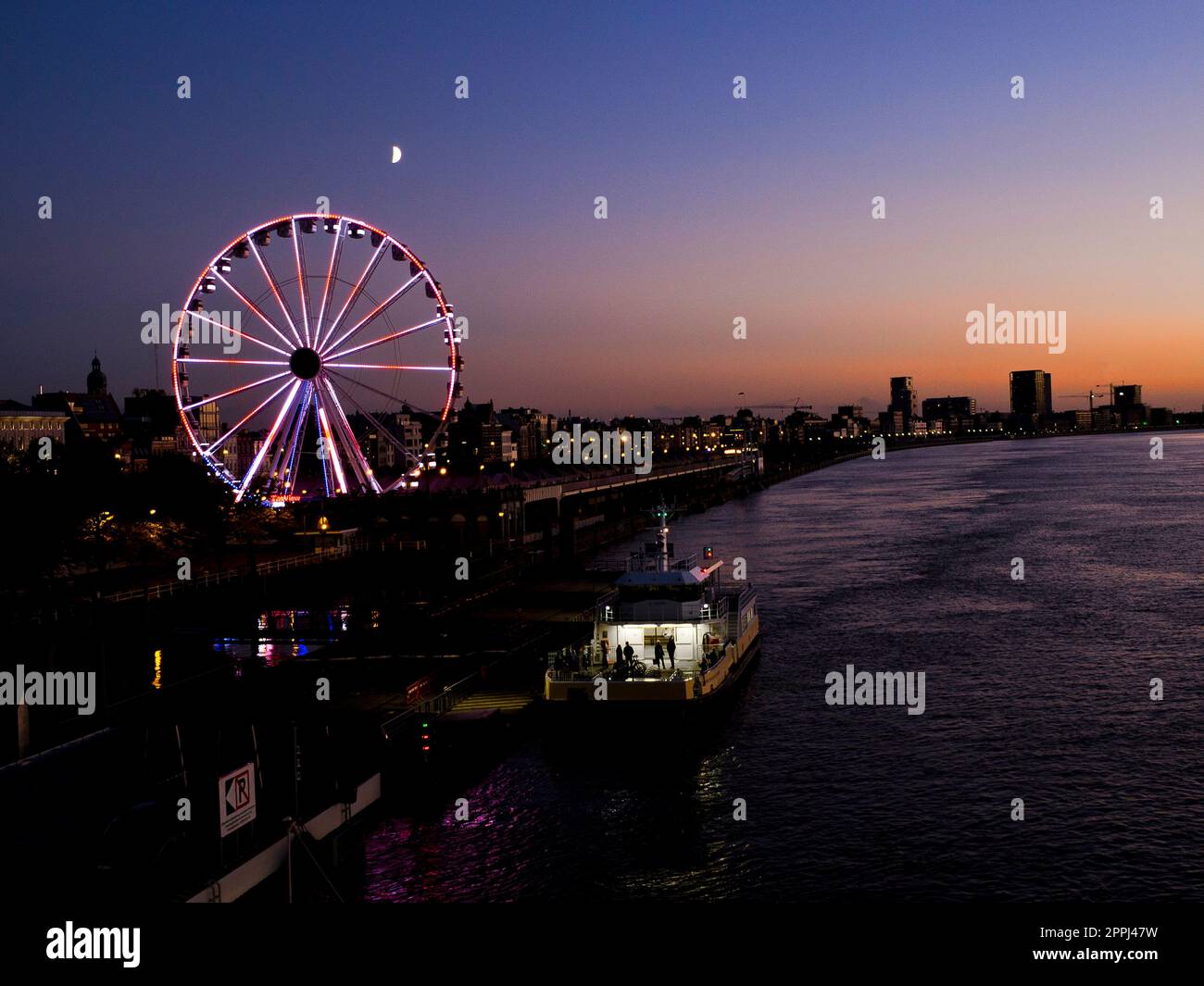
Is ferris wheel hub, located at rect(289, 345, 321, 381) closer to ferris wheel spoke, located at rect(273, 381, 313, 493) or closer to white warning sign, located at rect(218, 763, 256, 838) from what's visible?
ferris wheel spoke, located at rect(273, 381, 313, 493)

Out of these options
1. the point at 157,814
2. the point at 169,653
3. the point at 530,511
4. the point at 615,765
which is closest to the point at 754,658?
the point at 615,765

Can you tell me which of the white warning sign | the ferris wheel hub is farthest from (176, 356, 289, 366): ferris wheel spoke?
the white warning sign

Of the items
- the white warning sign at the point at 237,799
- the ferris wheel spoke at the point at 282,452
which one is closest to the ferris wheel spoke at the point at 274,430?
the ferris wheel spoke at the point at 282,452

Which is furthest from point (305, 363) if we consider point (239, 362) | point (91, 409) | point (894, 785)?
point (91, 409)

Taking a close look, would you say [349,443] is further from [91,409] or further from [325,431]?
[91,409]

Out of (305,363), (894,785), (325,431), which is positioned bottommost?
(894,785)
